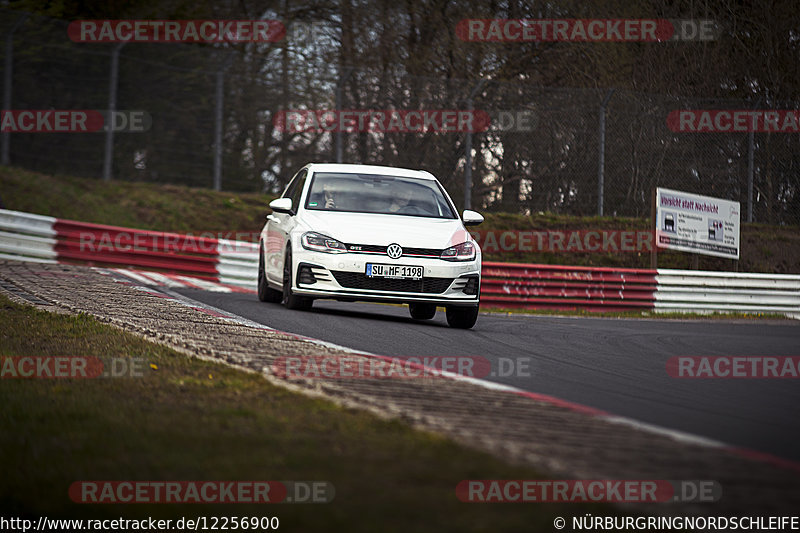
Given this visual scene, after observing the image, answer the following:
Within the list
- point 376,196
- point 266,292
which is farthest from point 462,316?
point 266,292

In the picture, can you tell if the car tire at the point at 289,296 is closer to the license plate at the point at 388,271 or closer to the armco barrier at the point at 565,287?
the license plate at the point at 388,271

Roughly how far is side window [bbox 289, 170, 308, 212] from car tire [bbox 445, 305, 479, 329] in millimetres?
2062

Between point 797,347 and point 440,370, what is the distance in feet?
20.4

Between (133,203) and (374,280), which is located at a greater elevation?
(133,203)

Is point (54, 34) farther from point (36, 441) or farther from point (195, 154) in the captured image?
point (36, 441)

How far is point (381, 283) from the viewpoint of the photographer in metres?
10.4

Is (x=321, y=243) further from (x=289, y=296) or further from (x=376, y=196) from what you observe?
(x=376, y=196)

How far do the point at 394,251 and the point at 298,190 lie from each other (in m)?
2.13

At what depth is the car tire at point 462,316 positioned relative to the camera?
10781mm

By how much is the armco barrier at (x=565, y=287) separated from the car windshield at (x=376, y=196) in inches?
207

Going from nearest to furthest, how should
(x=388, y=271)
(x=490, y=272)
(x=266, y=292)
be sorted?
(x=388, y=271) → (x=266, y=292) → (x=490, y=272)

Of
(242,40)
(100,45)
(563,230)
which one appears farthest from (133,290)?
(242,40)

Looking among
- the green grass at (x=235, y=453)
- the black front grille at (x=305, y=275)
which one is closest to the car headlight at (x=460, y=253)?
the black front grille at (x=305, y=275)

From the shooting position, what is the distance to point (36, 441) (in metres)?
4.45
